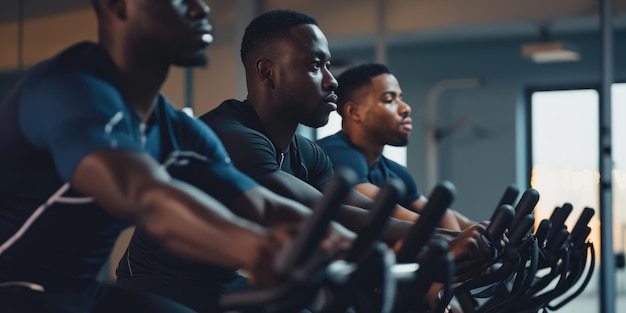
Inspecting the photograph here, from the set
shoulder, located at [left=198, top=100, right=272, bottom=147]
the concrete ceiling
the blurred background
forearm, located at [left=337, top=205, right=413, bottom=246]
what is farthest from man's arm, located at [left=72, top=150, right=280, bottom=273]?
the concrete ceiling

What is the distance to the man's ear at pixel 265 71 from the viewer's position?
2543 millimetres

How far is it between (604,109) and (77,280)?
4738 millimetres

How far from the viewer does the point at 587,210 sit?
2688 mm

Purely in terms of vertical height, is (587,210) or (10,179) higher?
(10,179)

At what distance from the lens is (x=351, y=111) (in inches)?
144

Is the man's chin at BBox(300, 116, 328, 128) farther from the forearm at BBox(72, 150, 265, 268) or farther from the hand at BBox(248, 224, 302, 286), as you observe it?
the hand at BBox(248, 224, 302, 286)

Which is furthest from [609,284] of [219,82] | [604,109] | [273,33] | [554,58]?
[273,33]

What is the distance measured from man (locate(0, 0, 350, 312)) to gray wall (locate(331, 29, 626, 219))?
628cm

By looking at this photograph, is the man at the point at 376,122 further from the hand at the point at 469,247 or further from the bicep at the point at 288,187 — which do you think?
the hand at the point at 469,247

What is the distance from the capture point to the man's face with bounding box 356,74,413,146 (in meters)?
3.62

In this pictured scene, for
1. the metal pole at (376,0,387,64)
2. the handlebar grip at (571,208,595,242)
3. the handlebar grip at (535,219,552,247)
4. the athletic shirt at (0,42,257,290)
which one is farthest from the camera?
the metal pole at (376,0,387,64)

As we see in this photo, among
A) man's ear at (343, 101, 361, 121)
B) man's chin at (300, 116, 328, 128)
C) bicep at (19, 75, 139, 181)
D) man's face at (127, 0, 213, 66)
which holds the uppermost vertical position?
man's face at (127, 0, 213, 66)

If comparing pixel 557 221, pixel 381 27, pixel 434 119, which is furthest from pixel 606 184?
pixel 557 221

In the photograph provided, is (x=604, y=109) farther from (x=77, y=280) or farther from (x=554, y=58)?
(x=77, y=280)
